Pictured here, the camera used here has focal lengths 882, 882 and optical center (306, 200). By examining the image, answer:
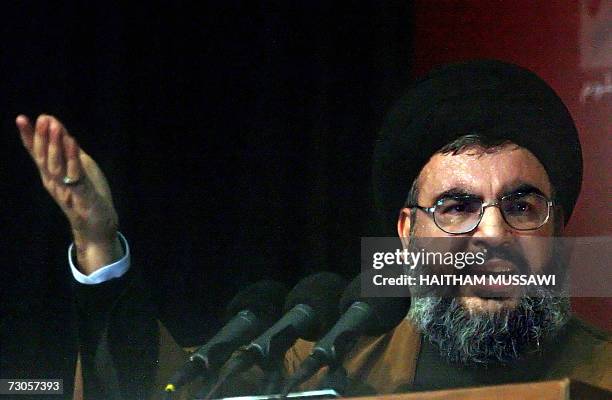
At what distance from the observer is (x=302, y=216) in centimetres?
286

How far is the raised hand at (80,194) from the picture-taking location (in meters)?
2.74

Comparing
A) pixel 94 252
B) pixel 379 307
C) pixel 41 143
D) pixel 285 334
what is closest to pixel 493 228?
pixel 379 307

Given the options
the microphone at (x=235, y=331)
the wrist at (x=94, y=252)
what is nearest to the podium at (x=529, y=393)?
the microphone at (x=235, y=331)

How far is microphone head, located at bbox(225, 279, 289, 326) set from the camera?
8.20 feet

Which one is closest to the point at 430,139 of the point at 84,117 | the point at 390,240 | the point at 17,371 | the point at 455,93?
the point at 455,93

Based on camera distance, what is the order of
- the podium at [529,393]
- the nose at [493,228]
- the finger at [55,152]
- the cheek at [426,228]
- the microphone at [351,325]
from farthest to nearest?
the finger at [55,152] → the cheek at [426,228] → the nose at [493,228] → the microphone at [351,325] → the podium at [529,393]

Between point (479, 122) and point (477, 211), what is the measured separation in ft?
0.86

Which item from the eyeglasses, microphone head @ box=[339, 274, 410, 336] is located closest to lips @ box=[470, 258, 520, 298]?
the eyeglasses

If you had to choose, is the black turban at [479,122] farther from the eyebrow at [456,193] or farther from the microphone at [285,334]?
the microphone at [285,334]

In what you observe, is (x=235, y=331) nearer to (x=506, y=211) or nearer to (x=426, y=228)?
(x=426, y=228)

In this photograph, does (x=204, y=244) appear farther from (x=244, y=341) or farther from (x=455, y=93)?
(x=455, y=93)

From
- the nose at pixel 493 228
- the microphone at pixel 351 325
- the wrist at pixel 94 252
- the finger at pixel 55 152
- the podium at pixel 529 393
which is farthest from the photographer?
the wrist at pixel 94 252

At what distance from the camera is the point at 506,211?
249 cm

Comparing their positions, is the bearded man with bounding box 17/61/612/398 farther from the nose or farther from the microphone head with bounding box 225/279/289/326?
the microphone head with bounding box 225/279/289/326
